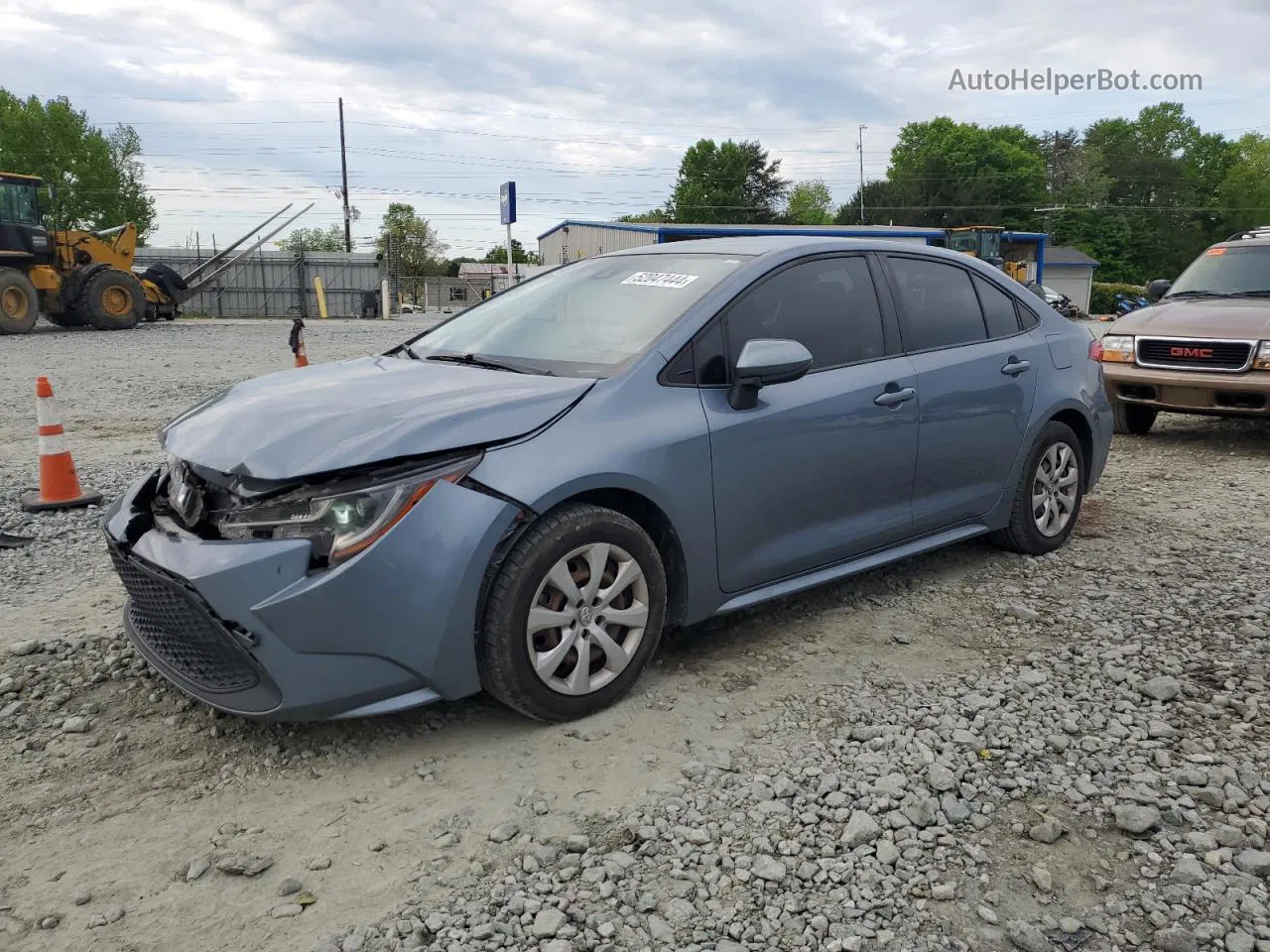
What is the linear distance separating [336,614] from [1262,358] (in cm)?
788

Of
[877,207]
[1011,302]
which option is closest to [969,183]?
[877,207]

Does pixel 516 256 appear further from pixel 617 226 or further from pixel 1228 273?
pixel 1228 273

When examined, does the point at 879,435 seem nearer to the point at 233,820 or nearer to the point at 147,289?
the point at 233,820

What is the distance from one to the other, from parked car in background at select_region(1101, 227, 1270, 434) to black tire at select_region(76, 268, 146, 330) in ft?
70.2

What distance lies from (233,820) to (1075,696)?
273 cm

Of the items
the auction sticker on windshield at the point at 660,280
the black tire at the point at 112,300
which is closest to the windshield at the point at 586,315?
the auction sticker on windshield at the point at 660,280

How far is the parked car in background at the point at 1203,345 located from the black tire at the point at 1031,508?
10.2 feet

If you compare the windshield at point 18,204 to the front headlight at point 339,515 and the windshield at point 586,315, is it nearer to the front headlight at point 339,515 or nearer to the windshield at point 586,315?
the windshield at point 586,315

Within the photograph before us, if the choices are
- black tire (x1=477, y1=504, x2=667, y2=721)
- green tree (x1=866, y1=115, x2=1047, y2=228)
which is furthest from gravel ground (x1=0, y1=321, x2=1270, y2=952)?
green tree (x1=866, y1=115, x2=1047, y2=228)

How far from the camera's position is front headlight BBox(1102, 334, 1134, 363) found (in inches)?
353

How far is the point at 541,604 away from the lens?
10.4 feet

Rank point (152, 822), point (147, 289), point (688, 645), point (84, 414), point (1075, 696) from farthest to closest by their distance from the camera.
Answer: point (147, 289), point (84, 414), point (688, 645), point (1075, 696), point (152, 822)

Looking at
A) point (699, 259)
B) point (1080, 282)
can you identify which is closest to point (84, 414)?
point (699, 259)

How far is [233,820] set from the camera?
281 centimetres
